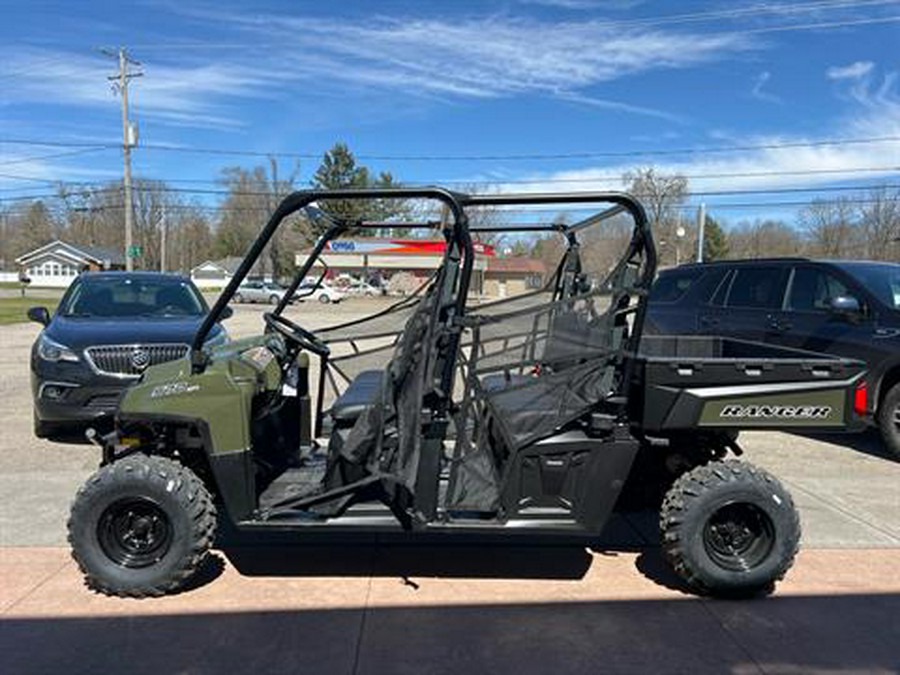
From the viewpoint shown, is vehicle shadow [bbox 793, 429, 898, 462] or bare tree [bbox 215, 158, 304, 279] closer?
vehicle shadow [bbox 793, 429, 898, 462]

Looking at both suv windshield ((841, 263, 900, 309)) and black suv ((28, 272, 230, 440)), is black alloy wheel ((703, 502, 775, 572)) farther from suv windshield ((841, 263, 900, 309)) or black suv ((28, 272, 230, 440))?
black suv ((28, 272, 230, 440))

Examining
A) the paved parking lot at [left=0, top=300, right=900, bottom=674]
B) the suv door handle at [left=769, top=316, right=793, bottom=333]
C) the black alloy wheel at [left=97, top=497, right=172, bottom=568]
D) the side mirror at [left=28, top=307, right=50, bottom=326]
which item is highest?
the suv door handle at [left=769, top=316, right=793, bottom=333]

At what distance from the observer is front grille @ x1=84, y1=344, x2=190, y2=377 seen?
660cm

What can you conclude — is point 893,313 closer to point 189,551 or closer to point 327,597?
point 327,597

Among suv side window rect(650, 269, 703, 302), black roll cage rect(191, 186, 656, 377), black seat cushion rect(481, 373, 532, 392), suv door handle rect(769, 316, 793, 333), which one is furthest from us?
suv side window rect(650, 269, 703, 302)

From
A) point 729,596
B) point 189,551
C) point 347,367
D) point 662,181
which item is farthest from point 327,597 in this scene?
point 662,181

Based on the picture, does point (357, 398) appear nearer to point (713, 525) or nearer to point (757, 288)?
point (713, 525)

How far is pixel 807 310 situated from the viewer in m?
7.65

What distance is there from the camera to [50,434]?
734 cm

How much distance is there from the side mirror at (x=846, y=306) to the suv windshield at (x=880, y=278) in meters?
0.24

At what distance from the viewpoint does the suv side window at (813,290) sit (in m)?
7.43

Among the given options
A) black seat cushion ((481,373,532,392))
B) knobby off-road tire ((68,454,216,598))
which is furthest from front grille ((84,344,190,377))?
black seat cushion ((481,373,532,392))

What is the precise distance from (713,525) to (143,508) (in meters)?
2.97

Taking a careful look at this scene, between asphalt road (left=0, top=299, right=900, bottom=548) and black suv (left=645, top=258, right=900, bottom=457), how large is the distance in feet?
2.07
